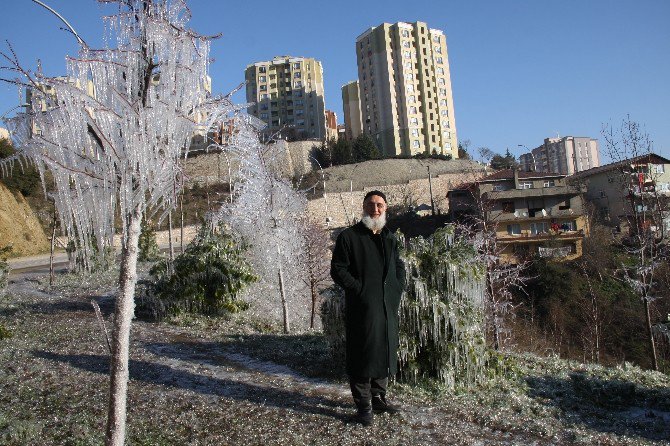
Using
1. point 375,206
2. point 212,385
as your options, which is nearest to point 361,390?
point 375,206

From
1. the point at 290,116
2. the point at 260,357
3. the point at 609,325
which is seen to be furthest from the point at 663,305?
the point at 290,116

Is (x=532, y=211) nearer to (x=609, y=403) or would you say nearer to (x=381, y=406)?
(x=609, y=403)

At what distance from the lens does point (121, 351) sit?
Result: 105 inches

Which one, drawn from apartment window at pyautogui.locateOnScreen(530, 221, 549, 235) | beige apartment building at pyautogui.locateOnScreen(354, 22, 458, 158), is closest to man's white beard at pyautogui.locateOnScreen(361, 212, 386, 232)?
apartment window at pyautogui.locateOnScreen(530, 221, 549, 235)

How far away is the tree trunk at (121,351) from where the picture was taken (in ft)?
8.71

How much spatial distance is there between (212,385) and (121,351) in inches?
104

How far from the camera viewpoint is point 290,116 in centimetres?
7919

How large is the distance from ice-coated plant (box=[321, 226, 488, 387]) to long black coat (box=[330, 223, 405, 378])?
1.10 meters

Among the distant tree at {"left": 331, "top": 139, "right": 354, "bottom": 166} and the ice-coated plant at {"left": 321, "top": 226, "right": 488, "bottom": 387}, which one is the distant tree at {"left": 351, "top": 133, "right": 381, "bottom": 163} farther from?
the ice-coated plant at {"left": 321, "top": 226, "right": 488, "bottom": 387}

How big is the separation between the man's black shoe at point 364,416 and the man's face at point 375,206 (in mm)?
1538

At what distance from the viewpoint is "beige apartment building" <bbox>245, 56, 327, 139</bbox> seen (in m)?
77.7

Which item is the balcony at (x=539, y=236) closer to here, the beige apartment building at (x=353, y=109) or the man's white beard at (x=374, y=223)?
the man's white beard at (x=374, y=223)

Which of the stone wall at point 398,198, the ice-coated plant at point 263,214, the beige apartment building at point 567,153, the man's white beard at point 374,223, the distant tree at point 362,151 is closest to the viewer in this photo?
the man's white beard at point 374,223

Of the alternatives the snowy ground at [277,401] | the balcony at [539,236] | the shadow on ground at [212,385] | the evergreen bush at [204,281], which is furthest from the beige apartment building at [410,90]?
the shadow on ground at [212,385]
